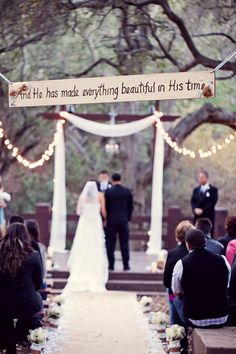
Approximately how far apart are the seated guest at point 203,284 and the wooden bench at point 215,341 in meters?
0.13

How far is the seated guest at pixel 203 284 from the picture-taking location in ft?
21.2

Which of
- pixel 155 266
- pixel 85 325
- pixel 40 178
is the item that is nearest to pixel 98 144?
pixel 40 178

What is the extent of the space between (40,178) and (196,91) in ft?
53.4

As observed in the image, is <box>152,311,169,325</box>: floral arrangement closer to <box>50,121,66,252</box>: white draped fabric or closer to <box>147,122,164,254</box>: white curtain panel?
<box>147,122,164,254</box>: white curtain panel

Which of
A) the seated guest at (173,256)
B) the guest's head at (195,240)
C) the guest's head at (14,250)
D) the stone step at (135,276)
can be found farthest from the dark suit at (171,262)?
the stone step at (135,276)

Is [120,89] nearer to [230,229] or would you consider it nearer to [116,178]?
[230,229]

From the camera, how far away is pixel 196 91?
7.12 metres

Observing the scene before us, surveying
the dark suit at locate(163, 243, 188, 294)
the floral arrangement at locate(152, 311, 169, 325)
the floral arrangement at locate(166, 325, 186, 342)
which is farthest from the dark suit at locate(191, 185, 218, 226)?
the floral arrangement at locate(166, 325, 186, 342)

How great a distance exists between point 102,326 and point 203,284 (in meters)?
2.46

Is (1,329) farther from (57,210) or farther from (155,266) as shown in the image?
(57,210)

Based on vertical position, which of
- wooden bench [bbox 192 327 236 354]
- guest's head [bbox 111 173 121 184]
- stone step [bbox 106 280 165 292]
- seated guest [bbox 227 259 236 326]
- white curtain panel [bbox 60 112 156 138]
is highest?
white curtain panel [bbox 60 112 156 138]

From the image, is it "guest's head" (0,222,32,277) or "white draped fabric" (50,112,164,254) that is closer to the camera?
"guest's head" (0,222,32,277)

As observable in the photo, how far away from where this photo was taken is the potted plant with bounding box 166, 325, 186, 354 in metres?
6.86

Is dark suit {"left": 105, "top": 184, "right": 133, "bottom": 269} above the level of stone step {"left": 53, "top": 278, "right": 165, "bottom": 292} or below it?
above
